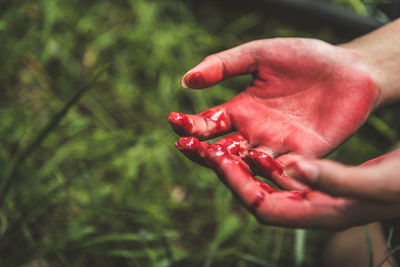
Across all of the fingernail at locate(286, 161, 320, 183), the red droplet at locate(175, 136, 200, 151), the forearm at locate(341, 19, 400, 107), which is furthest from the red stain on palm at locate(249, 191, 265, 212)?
the forearm at locate(341, 19, 400, 107)

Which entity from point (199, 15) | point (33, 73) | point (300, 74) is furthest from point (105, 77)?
point (300, 74)

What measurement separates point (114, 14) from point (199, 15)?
1.87ft

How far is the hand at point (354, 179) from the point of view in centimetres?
65

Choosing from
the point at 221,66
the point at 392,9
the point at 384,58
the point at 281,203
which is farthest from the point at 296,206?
the point at 392,9

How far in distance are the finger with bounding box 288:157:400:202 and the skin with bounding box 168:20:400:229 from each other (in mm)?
87

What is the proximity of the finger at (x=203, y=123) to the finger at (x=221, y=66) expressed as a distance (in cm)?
10

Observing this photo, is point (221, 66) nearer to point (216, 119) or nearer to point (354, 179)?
point (216, 119)

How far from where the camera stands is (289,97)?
44.9 inches

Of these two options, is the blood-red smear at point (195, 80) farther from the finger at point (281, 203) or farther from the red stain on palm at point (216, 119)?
the finger at point (281, 203)

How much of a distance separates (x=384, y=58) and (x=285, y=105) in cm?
46

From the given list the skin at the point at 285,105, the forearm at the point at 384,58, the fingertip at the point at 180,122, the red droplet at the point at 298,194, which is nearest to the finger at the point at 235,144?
the skin at the point at 285,105

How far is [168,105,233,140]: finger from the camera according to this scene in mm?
955

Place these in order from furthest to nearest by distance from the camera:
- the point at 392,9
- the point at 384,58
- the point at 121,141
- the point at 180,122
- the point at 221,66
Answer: the point at 392,9
the point at 121,141
the point at 384,58
the point at 221,66
the point at 180,122

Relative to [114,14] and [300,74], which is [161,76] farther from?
[300,74]
